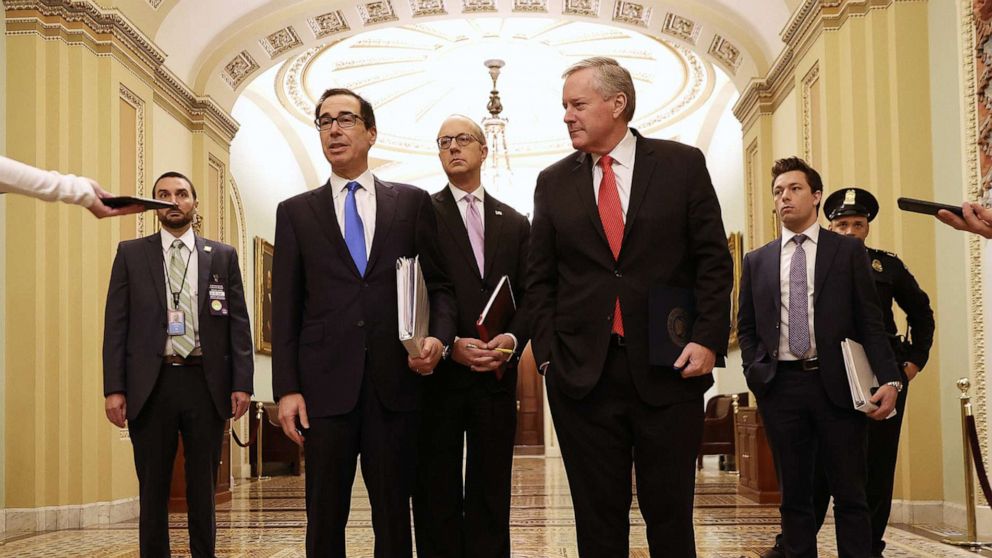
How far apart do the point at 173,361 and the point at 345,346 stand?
1393 millimetres

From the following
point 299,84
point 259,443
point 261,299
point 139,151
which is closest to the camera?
point 139,151

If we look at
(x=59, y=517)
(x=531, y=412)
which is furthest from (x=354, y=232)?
(x=531, y=412)

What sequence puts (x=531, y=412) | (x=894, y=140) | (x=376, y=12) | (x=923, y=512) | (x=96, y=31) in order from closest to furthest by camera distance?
(x=923, y=512)
(x=894, y=140)
(x=96, y=31)
(x=376, y=12)
(x=531, y=412)

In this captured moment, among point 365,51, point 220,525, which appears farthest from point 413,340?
point 365,51

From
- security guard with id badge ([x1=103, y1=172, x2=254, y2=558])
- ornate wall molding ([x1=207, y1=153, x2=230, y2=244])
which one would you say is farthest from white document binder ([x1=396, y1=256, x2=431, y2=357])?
ornate wall molding ([x1=207, y1=153, x2=230, y2=244])

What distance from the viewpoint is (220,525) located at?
7270mm

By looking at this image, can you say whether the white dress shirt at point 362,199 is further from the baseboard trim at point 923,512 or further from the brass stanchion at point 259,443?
the brass stanchion at point 259,443

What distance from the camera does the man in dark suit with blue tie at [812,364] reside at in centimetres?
385

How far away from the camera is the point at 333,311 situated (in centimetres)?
311

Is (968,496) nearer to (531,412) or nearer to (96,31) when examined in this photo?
(96,31)

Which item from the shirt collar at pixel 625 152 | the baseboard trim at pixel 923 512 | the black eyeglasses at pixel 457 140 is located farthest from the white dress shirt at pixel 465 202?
the baseboard trim at pixel 923 512

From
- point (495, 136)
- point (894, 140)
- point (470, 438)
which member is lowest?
point (470, 438)

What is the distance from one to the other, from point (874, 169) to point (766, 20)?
9.40 ft

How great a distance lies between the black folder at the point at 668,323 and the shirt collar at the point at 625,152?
40cm
